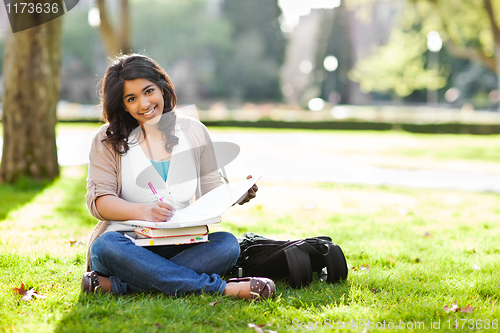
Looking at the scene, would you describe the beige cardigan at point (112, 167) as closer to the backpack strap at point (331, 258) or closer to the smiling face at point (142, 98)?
the smiling face at point (142, 98)

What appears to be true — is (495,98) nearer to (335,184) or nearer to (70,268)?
(335,184)

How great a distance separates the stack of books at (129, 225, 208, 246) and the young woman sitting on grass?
6 centimetres

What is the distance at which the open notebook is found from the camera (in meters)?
2.63

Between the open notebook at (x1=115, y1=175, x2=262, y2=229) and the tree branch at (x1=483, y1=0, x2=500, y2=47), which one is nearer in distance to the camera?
the open notebook at (x1=115, y1=175, x2=262, y2=229)

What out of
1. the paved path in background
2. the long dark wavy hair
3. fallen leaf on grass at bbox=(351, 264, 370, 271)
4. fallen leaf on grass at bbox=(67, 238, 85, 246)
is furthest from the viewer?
the paved path in background

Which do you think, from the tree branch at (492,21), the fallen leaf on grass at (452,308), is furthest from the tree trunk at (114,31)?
the tree branch at (492,21)

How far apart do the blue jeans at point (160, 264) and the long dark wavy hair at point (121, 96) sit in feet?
1.96

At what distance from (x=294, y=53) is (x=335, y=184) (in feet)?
226

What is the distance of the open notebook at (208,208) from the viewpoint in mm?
2635

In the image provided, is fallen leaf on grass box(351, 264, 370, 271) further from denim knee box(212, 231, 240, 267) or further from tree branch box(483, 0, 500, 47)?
tree branch box(483, 0, 500, 47)

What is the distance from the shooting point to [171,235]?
107 inches

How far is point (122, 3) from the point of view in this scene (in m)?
14.6

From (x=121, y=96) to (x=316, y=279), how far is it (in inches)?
68.0

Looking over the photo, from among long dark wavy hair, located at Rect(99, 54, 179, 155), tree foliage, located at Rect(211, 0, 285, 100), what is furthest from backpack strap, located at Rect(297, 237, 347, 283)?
tree foliage, located at Rect(211, 0, 285, 100)
